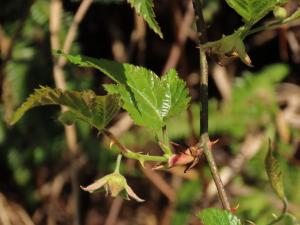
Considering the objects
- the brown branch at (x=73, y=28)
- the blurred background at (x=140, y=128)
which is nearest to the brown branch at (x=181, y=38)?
the blurred background at (x=140, y=128)

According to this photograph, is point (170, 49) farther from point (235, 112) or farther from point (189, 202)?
point (189, 202)

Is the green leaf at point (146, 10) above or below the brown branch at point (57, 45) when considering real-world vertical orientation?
above

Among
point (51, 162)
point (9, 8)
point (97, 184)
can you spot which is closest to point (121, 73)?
point (97, 184)

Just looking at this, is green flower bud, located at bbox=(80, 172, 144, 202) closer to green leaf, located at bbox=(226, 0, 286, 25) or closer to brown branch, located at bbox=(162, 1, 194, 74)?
green leaf, located at bbox=(226, 0, 286, 25)

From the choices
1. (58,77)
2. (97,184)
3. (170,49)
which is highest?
(97,184)

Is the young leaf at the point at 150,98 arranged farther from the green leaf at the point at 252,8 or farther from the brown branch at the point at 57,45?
the brown branch at the point at 57,45

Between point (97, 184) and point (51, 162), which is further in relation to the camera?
point (51, 162)

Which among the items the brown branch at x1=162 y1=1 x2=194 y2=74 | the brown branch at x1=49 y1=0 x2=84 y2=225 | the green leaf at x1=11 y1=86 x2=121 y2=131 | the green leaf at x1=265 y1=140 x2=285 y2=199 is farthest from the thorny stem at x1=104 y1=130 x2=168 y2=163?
the brown branch at x1=162 y1=1 x2=194 y2=74
